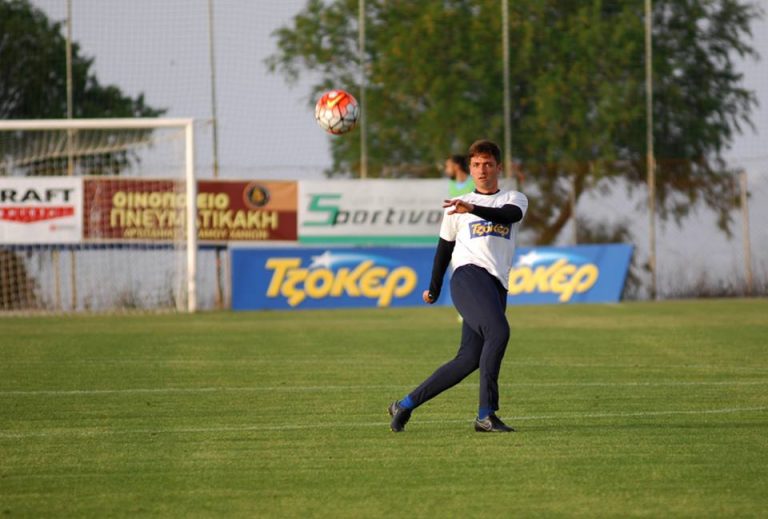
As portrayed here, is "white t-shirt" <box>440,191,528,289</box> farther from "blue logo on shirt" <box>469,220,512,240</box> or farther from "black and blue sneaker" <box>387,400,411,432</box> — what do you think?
"black and blue sneaker" <box>387,400,411,432</box>

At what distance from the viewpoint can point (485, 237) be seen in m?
9.19

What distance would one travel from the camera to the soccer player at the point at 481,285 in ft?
29.5

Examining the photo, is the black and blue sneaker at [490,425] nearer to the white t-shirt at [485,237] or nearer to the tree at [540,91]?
the white t-shirt at [485,237]

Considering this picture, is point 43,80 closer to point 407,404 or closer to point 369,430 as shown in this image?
point 369,430

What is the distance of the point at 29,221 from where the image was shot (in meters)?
25.2

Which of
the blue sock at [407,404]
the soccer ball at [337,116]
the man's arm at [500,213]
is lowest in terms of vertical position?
the blue sock at [407,404]

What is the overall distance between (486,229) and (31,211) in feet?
57.8

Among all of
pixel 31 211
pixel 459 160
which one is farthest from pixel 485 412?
pixel 31 211

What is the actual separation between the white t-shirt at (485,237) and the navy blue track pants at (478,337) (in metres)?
0.06

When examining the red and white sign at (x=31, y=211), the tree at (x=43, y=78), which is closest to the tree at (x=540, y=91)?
the tree at (x=43, y=78)

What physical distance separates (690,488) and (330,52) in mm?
25808

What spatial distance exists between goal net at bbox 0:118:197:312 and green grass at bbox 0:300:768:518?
7439 millimetres

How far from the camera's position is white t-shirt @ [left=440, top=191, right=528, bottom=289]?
917 cm

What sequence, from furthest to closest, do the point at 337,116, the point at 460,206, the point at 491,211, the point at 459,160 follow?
the point at 459,160, the point at 337,116, the point at 491,211, the point at 460,206
